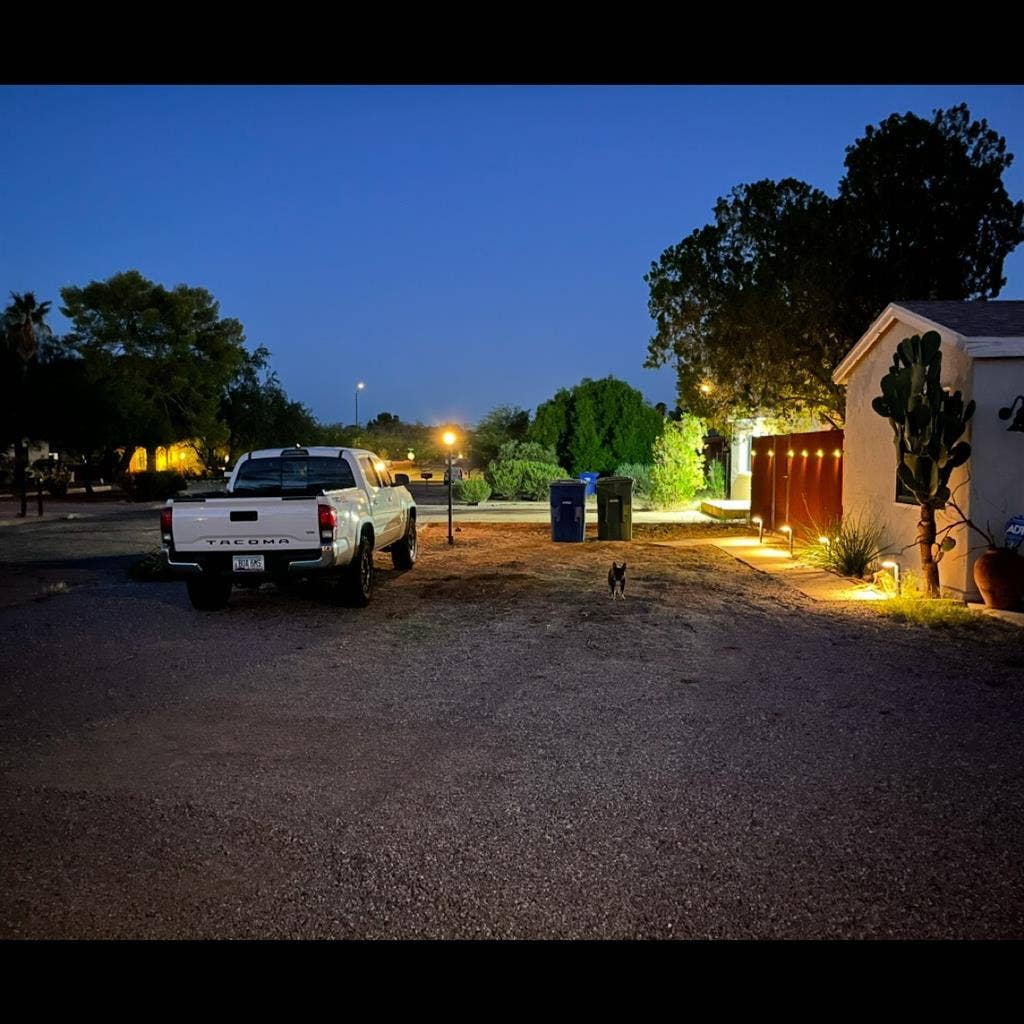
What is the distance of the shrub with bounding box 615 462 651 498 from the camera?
3309 cm

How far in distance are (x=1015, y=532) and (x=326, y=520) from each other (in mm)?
7841

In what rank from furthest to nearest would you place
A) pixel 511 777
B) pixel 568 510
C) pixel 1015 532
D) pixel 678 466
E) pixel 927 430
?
pixel 678 466 < pixel 568 510 < pixel 927 430 < pixel 1015 532 < pixel 511 777

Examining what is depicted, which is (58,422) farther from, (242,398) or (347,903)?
(347,903)

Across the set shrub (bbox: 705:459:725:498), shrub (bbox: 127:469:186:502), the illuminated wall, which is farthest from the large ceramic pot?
the illuminated wall

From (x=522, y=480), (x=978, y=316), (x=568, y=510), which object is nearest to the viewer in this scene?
(x=978, y=316)

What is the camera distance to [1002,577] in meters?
10.7

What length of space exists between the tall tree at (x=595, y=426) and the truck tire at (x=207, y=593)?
29674 millimetres

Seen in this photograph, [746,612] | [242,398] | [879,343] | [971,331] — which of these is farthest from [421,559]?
[242,398]

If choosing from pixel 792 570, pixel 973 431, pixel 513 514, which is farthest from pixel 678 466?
pixel 973 431

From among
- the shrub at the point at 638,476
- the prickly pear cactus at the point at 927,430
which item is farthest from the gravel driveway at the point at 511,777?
the shrub at the point at 638,476

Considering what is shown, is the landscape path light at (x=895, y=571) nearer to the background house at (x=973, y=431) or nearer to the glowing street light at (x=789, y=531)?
the background house at (x=973, y=431)

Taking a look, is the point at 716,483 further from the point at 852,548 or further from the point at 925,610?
the point at 925,610

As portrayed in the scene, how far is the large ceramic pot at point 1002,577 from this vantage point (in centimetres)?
1063

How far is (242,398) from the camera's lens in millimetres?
54781
